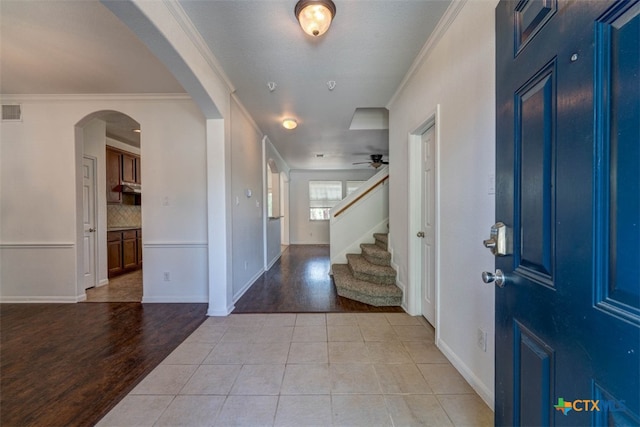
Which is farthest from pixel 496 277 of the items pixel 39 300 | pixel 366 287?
pixel 39 300

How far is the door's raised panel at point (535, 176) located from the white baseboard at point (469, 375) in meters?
1.25

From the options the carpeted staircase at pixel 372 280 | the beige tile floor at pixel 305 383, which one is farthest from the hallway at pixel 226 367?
the carpeted staircase at pixel 372 280

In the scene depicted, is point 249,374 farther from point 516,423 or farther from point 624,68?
point 624,68

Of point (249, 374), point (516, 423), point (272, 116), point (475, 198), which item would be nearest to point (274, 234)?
point (272, 116)

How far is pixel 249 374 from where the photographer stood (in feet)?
6.24

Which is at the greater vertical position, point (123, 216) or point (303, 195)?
point (303, 195)

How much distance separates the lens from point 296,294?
12.0 ft

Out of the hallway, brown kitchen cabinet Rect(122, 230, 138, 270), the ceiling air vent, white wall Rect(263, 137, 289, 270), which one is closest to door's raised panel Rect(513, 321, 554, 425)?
the hallway

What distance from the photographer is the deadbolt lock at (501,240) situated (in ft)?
2.79

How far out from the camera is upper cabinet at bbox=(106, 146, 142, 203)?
4.80 meters

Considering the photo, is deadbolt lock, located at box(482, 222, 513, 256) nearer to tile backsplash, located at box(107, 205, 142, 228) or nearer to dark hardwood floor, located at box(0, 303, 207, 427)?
dark hardwood floor, located at box(0, 303, 207, 427)

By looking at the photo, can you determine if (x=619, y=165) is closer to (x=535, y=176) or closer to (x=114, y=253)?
(x=535, y=176)

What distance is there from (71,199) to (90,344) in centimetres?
208

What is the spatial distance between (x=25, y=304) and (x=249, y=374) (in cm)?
353
